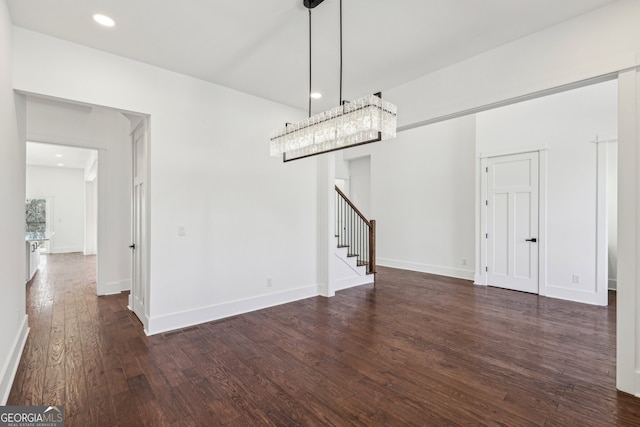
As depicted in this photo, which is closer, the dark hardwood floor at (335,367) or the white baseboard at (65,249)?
the dark hardwood floor at (335,367)

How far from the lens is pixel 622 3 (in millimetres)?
2348

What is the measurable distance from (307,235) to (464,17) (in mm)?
3488

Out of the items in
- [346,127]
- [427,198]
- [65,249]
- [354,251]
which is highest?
[346,127]

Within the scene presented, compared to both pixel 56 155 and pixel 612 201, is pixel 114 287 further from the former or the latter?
pixel 612 201

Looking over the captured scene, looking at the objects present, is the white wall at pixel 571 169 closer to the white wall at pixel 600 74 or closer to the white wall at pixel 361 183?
the white wall at pixel 600 74

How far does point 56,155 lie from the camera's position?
8.74 metres

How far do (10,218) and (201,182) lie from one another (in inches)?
68.8

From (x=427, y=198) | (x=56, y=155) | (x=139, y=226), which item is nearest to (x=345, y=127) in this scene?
(x=139, y=226)

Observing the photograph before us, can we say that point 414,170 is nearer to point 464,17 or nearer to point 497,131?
point 497,131

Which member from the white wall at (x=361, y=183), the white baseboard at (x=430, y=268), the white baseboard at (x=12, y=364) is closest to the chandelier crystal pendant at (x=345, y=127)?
the white baseboard at (x=12, y=364)

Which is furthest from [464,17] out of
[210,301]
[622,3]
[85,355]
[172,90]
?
[85,355]

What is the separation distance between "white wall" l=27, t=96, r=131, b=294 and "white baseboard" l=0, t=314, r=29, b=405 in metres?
2.02

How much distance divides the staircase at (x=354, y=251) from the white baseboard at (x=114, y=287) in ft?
12.5

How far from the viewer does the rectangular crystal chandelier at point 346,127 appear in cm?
211
